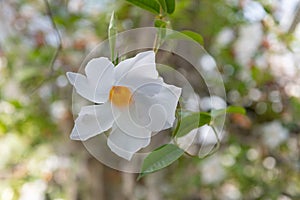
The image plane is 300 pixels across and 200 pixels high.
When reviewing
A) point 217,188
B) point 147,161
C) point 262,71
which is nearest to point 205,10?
point 262,71

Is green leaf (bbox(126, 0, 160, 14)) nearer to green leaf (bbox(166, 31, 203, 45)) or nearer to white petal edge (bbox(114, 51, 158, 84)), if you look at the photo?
green leaf (bbox(166, 31, 203, 45))

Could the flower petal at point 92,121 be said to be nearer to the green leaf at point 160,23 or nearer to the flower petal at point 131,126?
the flower petal at point 131,126

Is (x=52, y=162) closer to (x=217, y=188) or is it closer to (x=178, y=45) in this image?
(x=217, y=188)

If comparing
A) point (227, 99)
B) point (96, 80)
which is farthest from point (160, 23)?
point (227, 99)

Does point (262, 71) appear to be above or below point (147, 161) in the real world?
below

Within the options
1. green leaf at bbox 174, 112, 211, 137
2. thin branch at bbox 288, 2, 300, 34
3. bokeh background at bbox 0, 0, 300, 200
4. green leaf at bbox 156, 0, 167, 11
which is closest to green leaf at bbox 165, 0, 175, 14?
green leaf at bbox 156, 0, 167, 11

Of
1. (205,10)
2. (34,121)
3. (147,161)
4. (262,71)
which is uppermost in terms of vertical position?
(147,161)
